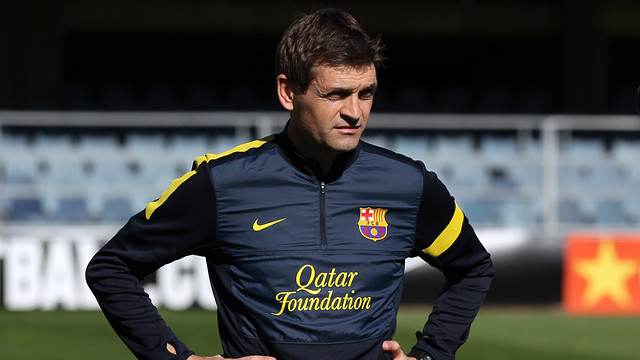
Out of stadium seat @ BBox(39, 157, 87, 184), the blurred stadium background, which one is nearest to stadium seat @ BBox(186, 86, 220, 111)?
the blurred stadium background

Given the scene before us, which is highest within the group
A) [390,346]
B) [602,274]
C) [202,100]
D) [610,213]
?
[202,100]

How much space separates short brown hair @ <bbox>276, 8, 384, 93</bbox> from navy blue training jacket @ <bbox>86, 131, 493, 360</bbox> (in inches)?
10.0

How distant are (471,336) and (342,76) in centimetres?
600

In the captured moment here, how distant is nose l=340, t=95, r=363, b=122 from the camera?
240 cm

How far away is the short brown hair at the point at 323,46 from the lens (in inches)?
94.0

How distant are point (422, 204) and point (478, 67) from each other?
65.5ft

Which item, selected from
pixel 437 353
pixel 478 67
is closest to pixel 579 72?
pixel 478 67

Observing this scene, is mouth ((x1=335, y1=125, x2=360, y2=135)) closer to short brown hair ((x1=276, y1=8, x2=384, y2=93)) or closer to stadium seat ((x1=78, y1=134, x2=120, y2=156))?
short brown hair ((x1=276, y1=8, x2=384, y2=93))

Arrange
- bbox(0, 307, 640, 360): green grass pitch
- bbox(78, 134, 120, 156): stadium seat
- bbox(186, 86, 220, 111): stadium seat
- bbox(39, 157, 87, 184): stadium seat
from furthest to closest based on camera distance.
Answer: bbox(186, 86, 220, 111): stadium seat → bbox(78, 134, 120, 156): stadium seat → bbox(39, 157, 87, 184): stadium seat → bbox(0, 307, 640, 360): green grass pitch

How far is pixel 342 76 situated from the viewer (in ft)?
7.86

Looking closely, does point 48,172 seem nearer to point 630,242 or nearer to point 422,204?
point 630,242

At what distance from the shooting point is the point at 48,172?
36.3 feet

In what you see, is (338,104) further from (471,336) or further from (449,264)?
(471,336)

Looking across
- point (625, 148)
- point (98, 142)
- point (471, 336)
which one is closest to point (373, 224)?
point (471, 336)
